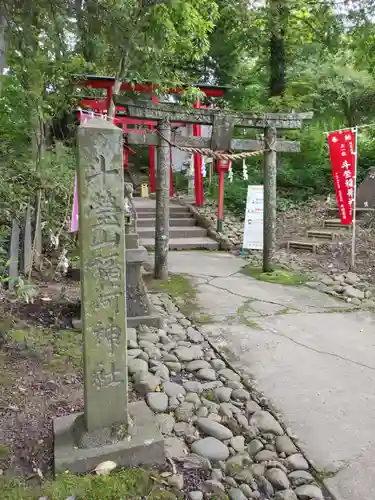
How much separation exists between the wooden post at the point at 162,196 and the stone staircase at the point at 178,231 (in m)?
2.52

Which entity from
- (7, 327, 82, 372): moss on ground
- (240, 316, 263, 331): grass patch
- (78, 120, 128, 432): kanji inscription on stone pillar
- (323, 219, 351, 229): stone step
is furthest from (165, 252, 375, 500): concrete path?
(323, 219, 351, 229): stone step

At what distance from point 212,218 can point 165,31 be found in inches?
233

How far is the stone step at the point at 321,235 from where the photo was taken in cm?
931

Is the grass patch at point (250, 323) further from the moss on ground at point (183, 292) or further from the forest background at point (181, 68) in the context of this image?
the forest background at point (181, 68)

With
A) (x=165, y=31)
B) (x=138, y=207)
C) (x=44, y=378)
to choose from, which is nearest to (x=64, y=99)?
(x=165, y=31)

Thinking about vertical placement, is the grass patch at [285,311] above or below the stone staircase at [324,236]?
below

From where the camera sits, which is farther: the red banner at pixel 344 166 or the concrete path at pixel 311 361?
the red banner at pixel 344 166

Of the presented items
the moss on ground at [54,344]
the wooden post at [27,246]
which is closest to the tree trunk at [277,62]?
the wooden post at [27,246]

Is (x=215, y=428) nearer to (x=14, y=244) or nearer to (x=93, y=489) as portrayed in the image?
(x=93, y=489)

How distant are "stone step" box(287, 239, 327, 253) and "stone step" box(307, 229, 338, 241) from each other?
30cm

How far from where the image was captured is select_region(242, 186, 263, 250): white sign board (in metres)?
8.27

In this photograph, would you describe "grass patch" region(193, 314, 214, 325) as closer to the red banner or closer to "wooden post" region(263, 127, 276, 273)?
"wooden post" region(263, 127, 276, 273)

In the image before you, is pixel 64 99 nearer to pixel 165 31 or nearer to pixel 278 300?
pixel 165 31

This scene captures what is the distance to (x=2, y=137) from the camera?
684 cm
